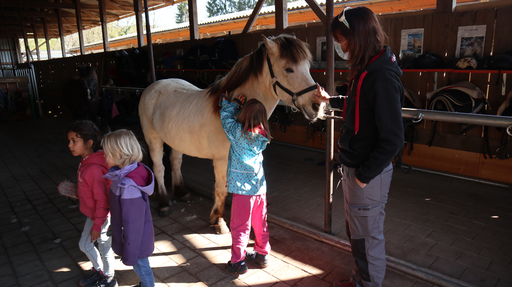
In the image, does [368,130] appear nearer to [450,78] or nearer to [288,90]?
[288,90]

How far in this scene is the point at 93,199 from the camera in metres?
2.16

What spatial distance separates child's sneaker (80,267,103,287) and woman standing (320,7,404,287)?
192 cm

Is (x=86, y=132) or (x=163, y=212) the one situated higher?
(x=86, y=132)

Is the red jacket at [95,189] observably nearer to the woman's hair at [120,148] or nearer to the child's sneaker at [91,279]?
the woman's hair at [120,148]

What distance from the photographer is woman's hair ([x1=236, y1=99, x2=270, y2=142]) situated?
7.17 ft

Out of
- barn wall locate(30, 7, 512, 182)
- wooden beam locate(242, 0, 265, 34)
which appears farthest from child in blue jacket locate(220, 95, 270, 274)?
wooden beam locate(242, 0, 265, 34)

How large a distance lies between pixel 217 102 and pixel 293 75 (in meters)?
0.79

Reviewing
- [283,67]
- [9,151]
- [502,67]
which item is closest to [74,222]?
[283,67]

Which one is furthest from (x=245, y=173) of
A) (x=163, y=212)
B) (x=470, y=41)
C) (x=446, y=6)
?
(x=446, y=6)

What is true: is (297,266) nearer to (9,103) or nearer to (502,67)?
(502,67)

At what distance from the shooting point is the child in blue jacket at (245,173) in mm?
2227

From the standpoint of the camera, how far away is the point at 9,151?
22.3ft

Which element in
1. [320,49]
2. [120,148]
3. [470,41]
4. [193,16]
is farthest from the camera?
[193,16]

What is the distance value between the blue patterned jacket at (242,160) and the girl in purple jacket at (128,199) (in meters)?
0.62
